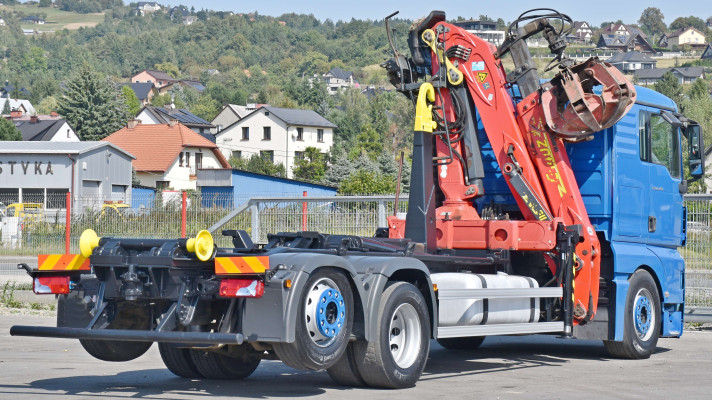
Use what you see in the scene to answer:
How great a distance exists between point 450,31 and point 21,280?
526 inches

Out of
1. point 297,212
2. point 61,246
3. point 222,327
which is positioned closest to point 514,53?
point 222,327

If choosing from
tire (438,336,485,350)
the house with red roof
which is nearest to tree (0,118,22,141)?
the house with red roof

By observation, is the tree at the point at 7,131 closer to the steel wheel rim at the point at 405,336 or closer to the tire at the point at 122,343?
the tire at the point at 122,343

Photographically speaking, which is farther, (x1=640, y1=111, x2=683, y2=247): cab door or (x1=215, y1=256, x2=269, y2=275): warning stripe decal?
(x1=640, y1=111, x2=683, y2=247): cab door

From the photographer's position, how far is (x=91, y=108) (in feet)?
325

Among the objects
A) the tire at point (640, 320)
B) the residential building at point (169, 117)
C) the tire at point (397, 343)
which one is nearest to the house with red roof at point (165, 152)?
the residential building at point (169, 117)

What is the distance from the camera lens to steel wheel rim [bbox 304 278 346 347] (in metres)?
→ 8.52

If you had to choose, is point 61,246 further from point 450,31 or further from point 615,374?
point 615,374

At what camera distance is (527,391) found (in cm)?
948

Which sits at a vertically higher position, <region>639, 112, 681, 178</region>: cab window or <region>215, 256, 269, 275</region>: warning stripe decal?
<region>639, 112, 681, 178</region>: cab window

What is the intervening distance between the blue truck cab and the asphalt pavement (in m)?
0.59

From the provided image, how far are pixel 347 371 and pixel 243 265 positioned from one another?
1.62 meters

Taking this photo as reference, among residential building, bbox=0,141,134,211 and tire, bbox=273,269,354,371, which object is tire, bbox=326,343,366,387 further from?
residential building, bbox=0,141,134,211

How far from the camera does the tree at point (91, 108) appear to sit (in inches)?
3873
